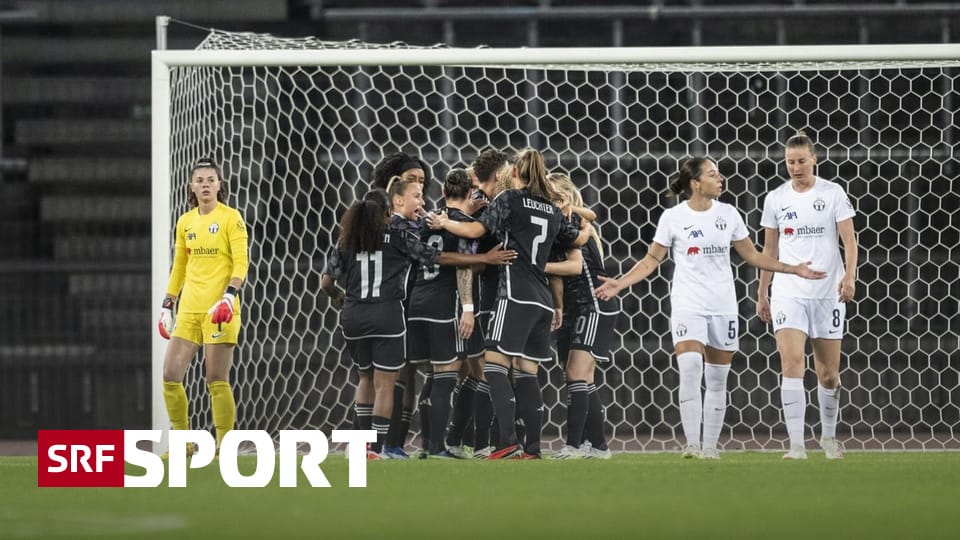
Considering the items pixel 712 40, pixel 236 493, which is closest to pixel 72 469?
pixel 236 493

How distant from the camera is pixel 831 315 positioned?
7164mm

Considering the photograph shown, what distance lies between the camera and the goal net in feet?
33.2

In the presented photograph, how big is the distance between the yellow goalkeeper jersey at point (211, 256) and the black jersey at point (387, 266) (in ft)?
1.86

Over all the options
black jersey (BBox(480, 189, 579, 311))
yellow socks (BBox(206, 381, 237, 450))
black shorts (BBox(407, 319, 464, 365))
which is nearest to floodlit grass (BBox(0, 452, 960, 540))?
black shorts (BBox(407, 319, 464, 365))

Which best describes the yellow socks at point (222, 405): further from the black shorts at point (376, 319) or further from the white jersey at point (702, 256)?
the white jersey at point (702, 256)

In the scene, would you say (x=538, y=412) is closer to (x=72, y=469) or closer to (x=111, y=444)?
(x=72, y=469)

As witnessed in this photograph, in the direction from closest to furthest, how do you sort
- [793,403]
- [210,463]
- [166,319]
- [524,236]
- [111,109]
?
[210,463], [524,236], [793,403], [166,319], [111,109]

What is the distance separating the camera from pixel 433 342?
7109 millimetres

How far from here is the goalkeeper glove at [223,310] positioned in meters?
6.77

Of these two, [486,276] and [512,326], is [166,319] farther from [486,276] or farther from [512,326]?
[512,326]

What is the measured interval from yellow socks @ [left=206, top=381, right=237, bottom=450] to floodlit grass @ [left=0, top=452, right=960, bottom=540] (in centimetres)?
104

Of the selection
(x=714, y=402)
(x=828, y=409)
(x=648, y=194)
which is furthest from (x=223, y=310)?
(x=648, y=194)

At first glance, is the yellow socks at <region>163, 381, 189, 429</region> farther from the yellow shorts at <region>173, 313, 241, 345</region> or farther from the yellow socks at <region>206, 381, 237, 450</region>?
the yellow shorts at <region>173, 313, 241, 345</region>

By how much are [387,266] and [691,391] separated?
5.37 ft
